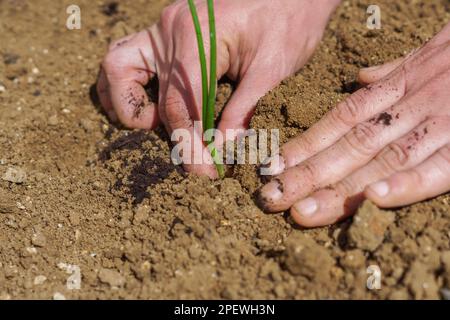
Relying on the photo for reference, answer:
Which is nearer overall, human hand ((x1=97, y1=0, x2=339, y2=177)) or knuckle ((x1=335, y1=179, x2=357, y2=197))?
knuckle ((x1=335, y1=179, x2=357, y2=197))

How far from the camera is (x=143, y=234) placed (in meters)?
1.63

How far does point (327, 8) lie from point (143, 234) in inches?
49.5

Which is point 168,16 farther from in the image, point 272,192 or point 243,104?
point 272,192

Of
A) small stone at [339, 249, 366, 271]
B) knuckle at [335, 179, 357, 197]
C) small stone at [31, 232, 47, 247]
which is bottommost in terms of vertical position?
small stone at [339, 249, 366, 271]

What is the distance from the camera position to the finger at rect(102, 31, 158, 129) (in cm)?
204

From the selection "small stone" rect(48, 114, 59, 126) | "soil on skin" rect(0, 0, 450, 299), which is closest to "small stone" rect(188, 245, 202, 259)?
"soil on skin" rect(0, 0, 450, 299)

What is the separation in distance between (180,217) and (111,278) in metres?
0.28

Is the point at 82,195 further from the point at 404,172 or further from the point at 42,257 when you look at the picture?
the point at 404,172

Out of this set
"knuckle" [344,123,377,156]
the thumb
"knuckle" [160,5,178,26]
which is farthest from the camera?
"knuckle" [160,5,178,26]

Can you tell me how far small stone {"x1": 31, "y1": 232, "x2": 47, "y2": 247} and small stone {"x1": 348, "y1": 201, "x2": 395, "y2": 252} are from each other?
0.98 m

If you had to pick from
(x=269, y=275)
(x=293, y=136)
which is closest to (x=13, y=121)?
(x=293, y=136)

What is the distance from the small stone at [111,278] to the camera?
154cm

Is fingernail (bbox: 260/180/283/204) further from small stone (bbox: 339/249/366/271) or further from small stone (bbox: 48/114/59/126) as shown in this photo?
small stone (bbox: 48/114/59/126)

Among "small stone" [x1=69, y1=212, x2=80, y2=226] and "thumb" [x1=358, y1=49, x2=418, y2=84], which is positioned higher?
"thumb" [x1=358, y1=49, x2=418, y2=84]
